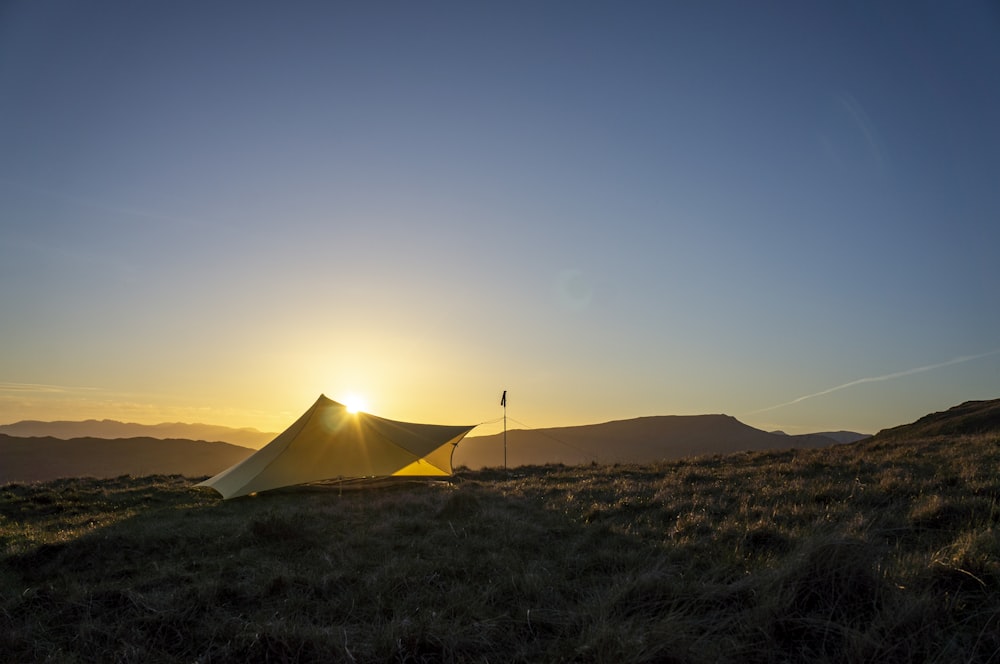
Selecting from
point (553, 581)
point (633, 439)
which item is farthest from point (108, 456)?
point (553, 581)

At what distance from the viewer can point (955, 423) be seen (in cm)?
2022

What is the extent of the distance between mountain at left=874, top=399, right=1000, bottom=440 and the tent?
1721cm

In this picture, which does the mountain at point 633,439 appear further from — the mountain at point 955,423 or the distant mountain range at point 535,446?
the mountain at point 955,423

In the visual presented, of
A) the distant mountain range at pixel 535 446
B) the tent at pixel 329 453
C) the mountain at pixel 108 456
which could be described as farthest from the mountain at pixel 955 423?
the mountain at pixel 108 456

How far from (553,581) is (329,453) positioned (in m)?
11.2

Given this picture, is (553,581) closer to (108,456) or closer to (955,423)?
(955,423)

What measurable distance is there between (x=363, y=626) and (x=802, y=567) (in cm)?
309

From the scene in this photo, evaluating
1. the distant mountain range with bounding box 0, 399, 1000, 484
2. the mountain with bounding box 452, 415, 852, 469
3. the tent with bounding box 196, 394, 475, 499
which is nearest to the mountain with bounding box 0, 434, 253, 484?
the distant mountain range with bounding box 0, 399, 1000, 484

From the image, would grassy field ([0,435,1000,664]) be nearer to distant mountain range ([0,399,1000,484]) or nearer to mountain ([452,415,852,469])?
distant mountain range ([0,399,1000,484])

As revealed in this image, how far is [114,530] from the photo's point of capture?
8094 mm

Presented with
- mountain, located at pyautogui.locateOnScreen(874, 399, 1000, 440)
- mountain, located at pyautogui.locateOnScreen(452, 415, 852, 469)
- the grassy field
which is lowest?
mountain, located at pyautogui.locateOnScreen(452, 415, 852, 469)

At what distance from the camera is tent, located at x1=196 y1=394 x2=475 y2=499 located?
13758 mm

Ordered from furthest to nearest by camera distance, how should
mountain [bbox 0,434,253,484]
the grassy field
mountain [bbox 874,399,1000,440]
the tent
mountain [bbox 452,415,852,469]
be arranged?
mountain [bbox 452,415,852,469]
mountain [bbox 0,434,253,484]
mountain [bbox 874,399,1000,440]
the tent
the grassy field

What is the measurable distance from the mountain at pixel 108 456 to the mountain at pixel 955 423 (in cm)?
5275
